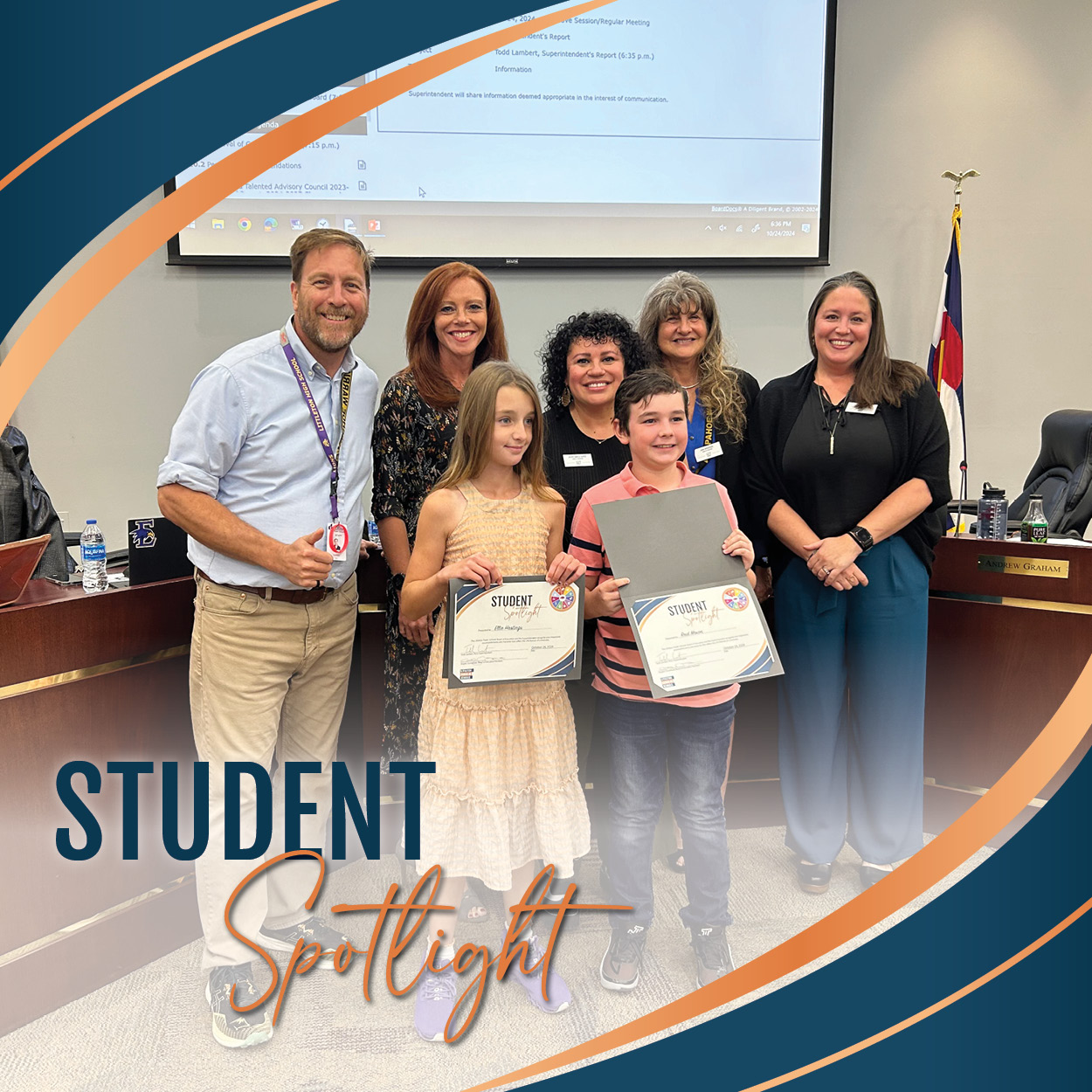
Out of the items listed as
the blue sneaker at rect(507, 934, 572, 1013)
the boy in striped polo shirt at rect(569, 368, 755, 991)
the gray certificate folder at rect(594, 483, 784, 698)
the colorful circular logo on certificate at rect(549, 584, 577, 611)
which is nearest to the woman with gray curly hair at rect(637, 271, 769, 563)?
the boy in striped polo shirt at rect(569, 368, 755, 991)

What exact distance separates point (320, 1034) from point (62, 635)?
1116 millimetres

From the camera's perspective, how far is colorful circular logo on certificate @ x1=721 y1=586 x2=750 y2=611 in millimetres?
2027

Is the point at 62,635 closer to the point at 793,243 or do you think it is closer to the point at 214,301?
the point at 214,301

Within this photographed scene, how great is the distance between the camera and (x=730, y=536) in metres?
2.06

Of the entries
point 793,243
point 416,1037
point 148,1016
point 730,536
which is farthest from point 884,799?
point 793,243

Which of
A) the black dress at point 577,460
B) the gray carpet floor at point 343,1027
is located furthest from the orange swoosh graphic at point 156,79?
the gray carpet floor at point 343,1027

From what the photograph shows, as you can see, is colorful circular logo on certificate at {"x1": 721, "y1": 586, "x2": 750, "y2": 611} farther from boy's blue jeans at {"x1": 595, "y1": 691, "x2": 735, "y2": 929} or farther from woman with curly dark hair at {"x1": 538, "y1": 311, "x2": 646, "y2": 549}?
woman with curly dark hair at {"x1": 538, "y1": 311, "x2": 646, "y2": 549}

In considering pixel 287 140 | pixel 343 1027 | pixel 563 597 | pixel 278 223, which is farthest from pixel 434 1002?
pixel 278 223

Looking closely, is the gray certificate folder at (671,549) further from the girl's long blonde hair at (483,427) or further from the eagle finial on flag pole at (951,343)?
the eagle finial on flag pole at (951,343)

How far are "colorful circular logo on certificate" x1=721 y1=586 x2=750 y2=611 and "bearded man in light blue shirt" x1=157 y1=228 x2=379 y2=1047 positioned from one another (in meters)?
0.88

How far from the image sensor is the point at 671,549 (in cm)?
202

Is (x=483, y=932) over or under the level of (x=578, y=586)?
under

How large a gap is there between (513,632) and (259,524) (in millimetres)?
623

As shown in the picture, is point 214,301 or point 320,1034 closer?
point 320,1034
